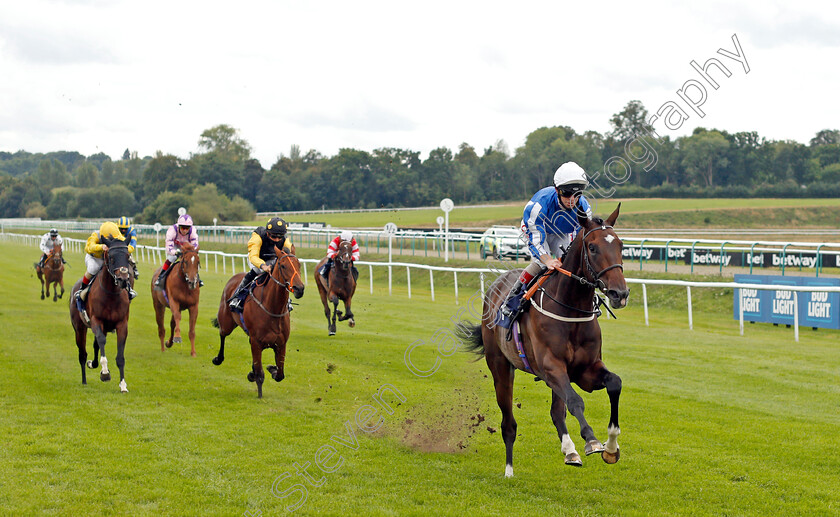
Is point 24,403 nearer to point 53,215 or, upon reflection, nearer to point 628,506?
point 628,506

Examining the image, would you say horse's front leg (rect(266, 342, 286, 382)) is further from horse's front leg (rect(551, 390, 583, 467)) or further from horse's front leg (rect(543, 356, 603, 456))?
horse's front leg (rect(543, 356, 603, 456))

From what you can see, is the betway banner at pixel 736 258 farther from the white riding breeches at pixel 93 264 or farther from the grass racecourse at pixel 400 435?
the white riding breeches at pixel 93 264

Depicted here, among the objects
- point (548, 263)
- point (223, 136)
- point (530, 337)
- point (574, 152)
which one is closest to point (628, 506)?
point (530, 337)

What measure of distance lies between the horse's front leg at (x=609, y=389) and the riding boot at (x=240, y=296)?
15.9 feet

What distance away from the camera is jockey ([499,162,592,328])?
503 centimetres

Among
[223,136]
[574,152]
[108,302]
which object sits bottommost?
[108,302]

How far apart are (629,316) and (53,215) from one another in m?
80.3

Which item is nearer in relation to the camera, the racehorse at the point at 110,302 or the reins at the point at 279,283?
the reins at the point at 279,283

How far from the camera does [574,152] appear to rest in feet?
61.1

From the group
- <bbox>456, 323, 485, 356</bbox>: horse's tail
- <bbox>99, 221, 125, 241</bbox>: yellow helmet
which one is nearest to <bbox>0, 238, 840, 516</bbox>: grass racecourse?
<bbox>456, 323, 485, 356</bbox>: horse's tail

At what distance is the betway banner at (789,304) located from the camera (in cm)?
1393

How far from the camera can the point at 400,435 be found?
6.74m

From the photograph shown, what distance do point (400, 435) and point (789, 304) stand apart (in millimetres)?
10773

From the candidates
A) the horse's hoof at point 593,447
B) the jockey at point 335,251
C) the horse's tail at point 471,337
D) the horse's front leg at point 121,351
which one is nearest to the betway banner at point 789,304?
the jockey at point 335,251
